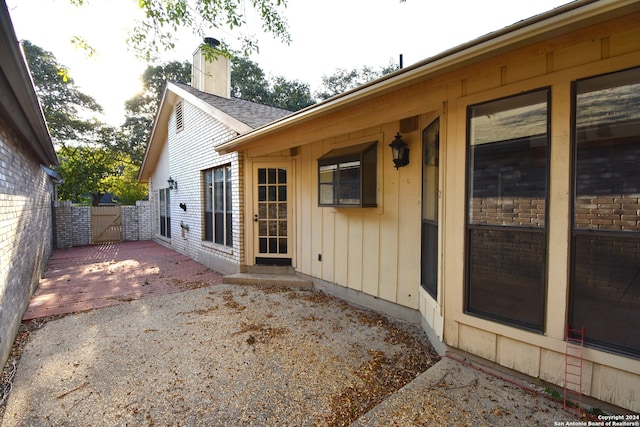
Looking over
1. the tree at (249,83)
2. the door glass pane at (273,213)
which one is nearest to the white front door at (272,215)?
the door glass pane at (273,213)

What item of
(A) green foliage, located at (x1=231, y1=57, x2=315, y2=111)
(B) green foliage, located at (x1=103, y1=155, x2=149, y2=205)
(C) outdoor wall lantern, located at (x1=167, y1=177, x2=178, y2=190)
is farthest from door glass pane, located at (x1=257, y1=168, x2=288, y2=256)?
(A) green foliage, located at (x1=231, y1=57, x2=315, y2=111)

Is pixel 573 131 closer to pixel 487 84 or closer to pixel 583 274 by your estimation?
pixel 487 84

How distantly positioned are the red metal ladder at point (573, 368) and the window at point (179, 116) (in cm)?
930

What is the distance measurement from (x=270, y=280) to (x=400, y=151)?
10.4 ft

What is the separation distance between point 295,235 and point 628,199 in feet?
14.0

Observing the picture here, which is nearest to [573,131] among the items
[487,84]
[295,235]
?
[487,84]

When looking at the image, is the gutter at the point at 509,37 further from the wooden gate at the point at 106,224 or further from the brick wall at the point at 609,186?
the wooden gate at the point at 106,224

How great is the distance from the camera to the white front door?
548cm

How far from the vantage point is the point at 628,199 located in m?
1.74

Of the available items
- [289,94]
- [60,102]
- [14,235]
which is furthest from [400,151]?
[60,102]

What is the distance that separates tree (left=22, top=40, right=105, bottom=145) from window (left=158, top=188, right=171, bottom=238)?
34.0ft

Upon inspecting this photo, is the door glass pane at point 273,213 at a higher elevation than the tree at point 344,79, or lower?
lower

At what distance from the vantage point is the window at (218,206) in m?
6.29

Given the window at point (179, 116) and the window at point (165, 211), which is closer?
the window at point (179, 116)
